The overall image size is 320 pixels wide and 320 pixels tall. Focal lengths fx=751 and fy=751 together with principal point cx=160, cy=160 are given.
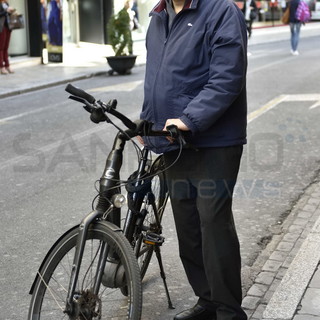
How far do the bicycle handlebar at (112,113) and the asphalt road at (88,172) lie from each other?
128 centimetres

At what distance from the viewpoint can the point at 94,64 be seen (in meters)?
20.2

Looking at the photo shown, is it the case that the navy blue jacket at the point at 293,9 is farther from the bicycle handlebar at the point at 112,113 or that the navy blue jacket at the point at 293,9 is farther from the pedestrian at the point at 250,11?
the bicycle handlebar at the point at 112,113

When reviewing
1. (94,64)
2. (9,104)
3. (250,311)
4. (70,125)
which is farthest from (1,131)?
(94,64)

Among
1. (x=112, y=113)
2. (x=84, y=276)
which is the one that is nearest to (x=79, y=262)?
(x=84, y=276)

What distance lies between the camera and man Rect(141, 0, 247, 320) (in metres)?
3.44

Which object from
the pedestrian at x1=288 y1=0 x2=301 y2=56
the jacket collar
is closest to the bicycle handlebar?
the jacket collar

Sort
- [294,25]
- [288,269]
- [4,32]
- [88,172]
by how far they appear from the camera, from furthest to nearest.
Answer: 1. [294,25]
2. [4,32]
3. [88,172]
4. [288,269]

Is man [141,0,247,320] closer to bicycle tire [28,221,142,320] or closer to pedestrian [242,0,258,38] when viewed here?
bicycle tire [28,221,142,320]

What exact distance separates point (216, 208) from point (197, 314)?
2.35 ft

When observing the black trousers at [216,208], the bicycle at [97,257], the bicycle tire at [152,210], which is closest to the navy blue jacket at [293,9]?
the bicycle tire at [152,210]

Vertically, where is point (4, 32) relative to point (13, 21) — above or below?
below

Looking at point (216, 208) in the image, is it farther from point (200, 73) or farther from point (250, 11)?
point (250, 11)

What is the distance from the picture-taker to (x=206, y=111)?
11.2 feet

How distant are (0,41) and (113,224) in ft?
47.4
